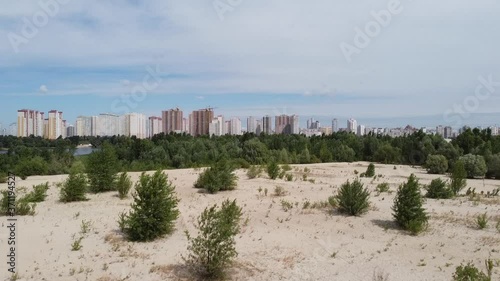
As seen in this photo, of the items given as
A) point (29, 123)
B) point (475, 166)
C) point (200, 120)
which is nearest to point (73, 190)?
point (475, 166)

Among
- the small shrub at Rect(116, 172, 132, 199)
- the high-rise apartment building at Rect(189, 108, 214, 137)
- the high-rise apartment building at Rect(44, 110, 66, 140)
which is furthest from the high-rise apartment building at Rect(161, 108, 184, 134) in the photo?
the small shrub at Rect(116, 172, 132, 199)

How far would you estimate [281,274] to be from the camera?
7.19 m

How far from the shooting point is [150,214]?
29.4 feet

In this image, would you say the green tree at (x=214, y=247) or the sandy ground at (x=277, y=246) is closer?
the green tree at (x=214, y=247)

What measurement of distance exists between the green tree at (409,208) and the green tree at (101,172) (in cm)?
1004

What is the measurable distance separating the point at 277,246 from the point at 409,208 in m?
3.91

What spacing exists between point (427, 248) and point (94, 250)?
742 centimetres

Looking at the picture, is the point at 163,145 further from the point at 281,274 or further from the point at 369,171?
the point at 281,274

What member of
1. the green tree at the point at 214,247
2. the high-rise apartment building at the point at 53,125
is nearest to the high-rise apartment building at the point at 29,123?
the high-rise apartment building at the point at 53,125

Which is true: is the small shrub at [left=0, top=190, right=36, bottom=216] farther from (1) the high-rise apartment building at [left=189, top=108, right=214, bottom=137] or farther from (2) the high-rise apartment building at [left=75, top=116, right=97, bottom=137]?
(2) the high-rise apartment building at [left=75, top=116, right=97, bottom=137]

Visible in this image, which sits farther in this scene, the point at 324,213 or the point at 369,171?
the point at 369,171

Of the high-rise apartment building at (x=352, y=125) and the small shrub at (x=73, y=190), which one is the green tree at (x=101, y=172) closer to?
the small shrub at (x=73, y=190)

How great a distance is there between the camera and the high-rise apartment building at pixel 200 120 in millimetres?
66938

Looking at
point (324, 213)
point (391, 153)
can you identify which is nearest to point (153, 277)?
point (324, 213)
